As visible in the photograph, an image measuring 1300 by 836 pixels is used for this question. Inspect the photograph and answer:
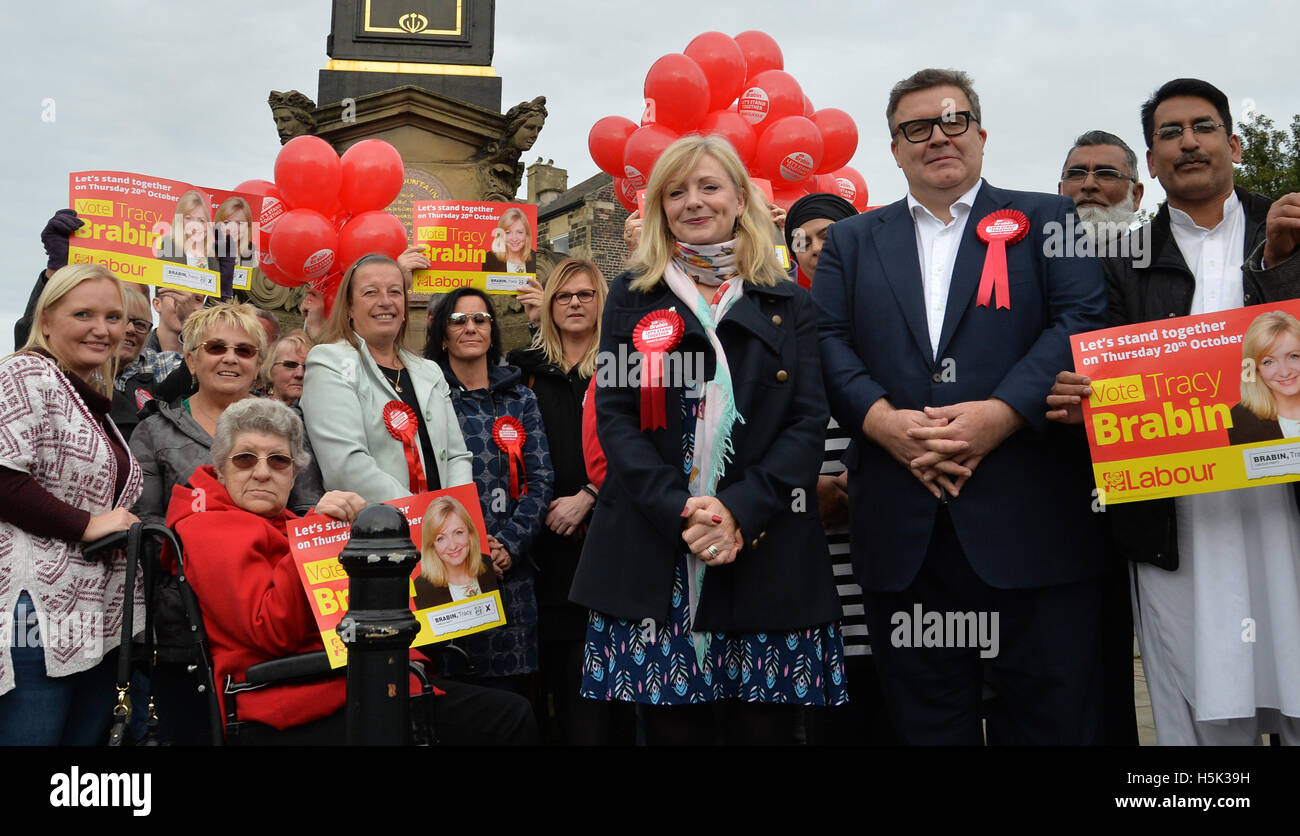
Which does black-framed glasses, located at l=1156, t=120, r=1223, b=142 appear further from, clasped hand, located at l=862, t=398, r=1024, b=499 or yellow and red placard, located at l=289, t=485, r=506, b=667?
yellow and red placard, located at l=289, t=485, r=506, b=667

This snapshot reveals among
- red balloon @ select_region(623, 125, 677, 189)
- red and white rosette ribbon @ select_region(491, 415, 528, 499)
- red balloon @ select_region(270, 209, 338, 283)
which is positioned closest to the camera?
red and white rosette ribbon @ select_region(491, 415, 528, 499)

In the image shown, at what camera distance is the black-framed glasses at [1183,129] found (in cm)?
328

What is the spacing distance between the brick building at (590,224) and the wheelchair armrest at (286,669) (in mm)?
25865

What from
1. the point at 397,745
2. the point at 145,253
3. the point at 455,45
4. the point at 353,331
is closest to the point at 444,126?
the point at 455,45

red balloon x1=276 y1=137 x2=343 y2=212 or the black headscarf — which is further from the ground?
red balloon x1=276 y1=137 x2=343 y2=212

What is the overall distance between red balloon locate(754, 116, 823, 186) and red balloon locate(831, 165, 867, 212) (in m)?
1.01

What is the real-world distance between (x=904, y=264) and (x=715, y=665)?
Result: 1.38 metres

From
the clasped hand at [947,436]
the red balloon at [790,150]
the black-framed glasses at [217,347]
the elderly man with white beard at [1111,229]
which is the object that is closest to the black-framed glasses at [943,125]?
the elderly man with white beard at [1111,229]

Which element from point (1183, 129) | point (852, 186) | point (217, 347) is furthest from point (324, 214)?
point (1183, 129)

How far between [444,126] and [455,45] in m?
1.22

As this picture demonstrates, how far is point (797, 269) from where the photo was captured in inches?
172

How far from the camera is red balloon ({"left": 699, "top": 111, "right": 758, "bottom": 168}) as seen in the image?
696 cm

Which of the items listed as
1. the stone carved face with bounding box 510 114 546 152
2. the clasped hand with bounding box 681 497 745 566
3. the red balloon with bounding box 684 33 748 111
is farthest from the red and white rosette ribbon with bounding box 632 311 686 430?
the stone carved face with bounding box 510 114 546 152
